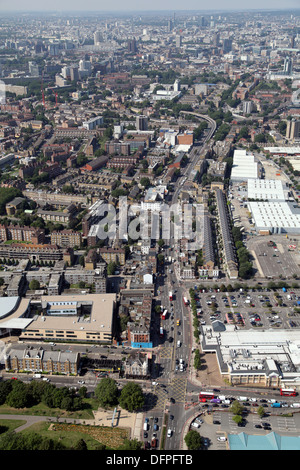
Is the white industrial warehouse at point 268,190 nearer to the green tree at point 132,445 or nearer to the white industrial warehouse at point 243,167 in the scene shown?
the white industrial warehouse at point 243,167

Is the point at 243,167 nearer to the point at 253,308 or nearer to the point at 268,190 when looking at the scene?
the point at 268,190

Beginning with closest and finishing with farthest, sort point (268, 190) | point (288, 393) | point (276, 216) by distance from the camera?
point (288, 393)
point (276, 216)
point (268, 190)

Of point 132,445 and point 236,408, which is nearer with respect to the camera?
point 132,445

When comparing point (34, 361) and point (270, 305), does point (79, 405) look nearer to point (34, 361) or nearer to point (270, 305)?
point (34, 361)

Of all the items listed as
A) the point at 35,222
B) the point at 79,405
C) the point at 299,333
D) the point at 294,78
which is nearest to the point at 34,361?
the point at 79,405

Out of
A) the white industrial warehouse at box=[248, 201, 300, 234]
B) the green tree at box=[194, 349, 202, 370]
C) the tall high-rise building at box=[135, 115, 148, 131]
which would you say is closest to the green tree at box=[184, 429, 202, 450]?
the green tree at box=[194, 349, 202, 370]
